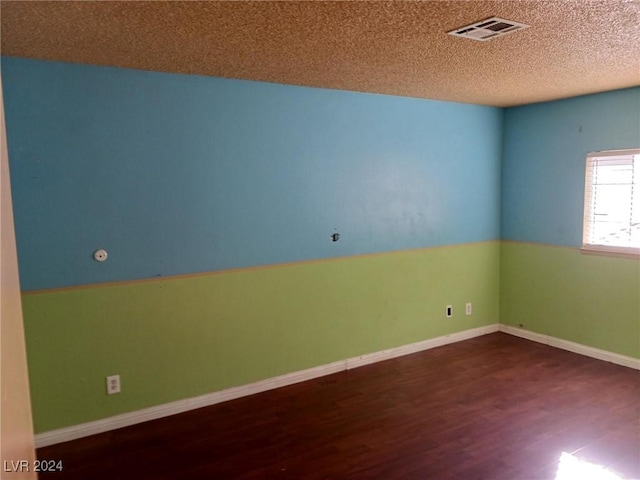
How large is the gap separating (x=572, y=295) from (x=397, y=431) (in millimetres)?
2449

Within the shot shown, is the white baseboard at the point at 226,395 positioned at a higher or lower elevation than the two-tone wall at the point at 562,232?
lower

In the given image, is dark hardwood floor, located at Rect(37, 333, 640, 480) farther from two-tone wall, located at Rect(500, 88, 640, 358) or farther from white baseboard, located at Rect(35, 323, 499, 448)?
two-tone wall, located at Rect(500, 88, 640, 358)

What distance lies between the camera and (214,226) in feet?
11.4

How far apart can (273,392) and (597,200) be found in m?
3.31

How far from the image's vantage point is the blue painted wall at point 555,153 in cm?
412

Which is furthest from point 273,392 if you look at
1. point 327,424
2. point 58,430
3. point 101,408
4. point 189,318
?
point 58,430

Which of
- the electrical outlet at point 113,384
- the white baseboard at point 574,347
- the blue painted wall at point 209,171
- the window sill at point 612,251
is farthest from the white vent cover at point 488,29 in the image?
the white baseboard at point 574,347

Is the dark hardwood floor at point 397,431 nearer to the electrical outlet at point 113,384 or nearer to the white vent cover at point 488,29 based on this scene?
the electrical outlet at point 113,384

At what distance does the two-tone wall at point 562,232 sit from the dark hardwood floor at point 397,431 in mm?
518

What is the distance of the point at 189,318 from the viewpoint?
342cm

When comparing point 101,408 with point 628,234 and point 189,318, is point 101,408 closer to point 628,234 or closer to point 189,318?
point 189,318

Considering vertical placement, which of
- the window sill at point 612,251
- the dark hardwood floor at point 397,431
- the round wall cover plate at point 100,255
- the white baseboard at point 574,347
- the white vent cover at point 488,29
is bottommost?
the dark hardwood floor at point 397,431

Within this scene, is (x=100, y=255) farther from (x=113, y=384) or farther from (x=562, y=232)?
(x=562, y=232)

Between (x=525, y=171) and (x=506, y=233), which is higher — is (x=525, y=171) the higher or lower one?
the higher one
